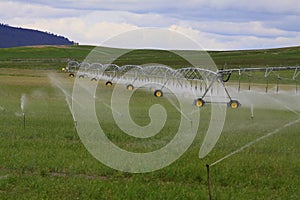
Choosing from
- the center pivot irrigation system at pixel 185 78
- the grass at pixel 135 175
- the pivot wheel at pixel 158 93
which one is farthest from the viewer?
the pivot wheel at pixel 158 93

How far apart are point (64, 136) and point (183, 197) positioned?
1142 centimetres

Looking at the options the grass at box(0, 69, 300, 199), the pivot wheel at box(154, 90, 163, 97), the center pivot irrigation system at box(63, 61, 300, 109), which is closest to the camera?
the grass at box(0, 69, 300, 199)

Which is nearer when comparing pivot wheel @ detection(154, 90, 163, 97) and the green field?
the green field

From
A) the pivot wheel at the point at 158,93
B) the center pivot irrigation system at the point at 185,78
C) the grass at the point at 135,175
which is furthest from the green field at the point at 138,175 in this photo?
the pivot wheel at the point at 158,93

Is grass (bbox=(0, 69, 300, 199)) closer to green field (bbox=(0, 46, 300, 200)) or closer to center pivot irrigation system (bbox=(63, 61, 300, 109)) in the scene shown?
green field (bbox=(0, 46, 300, 200))

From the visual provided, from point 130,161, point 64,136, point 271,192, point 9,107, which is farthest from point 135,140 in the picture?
point 9,107

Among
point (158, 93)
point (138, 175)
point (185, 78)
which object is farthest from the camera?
point (158, 93)

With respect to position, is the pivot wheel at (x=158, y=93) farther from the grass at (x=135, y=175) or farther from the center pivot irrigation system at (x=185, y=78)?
the grass at (x=135, y=175)

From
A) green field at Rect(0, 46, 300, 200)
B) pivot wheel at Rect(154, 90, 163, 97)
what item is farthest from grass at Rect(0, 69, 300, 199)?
pivot wheel at Rect(154, 90, 163, 97)

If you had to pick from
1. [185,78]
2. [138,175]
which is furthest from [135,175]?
[185,78]

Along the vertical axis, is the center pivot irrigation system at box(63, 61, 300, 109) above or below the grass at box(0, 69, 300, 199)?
above

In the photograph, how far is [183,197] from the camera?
14.4m

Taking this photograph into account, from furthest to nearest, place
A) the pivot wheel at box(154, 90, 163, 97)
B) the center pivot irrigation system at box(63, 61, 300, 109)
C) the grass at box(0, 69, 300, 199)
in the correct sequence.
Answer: the pivot wheel at box(154, 90, 163, 97) → the center pivot irrigation system at box(63, 61, 300, 109) → the grass at box(0, 69, 300, 199)

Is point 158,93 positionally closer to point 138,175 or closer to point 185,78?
point 185,78
